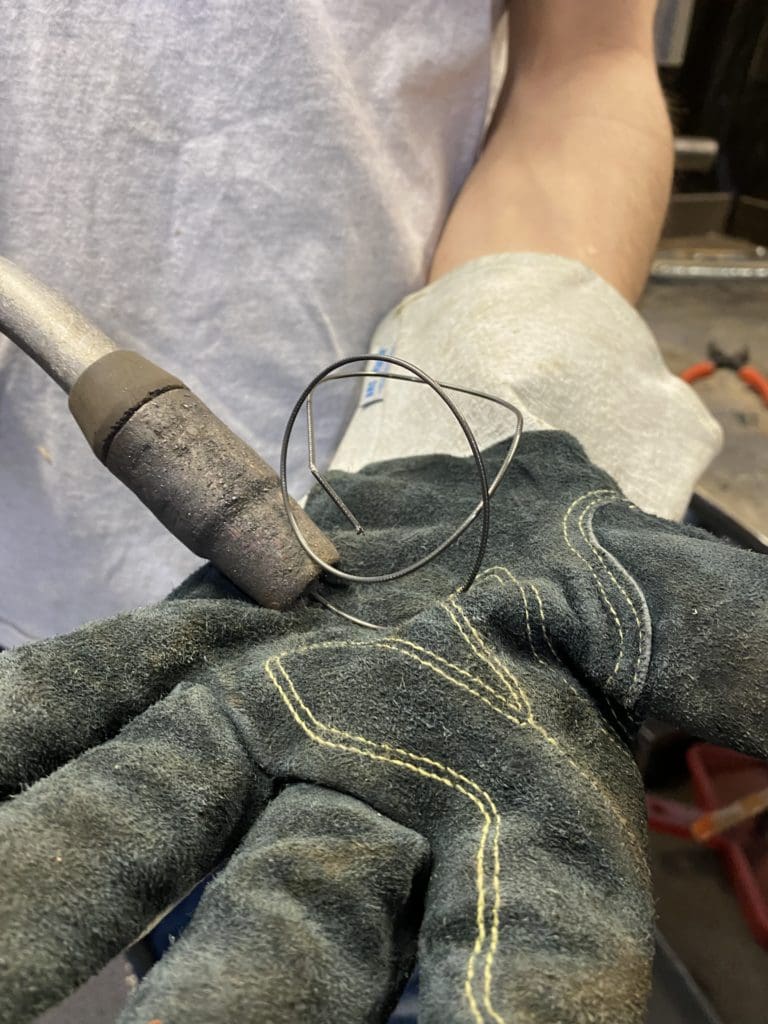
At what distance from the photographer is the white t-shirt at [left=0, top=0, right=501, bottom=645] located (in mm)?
619

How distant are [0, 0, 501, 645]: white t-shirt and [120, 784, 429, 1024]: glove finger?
47cm

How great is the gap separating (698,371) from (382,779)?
3.82 ft

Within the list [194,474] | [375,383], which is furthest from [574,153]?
[194,474]

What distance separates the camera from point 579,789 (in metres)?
0.37

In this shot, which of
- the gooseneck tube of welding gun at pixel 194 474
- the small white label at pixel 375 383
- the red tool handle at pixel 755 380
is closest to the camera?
the gooseneck tube of welding gun at pixel 194 474

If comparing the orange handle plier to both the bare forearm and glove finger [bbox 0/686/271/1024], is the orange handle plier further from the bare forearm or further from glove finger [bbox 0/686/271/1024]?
glove finger [bbox 0/686/271/1024]

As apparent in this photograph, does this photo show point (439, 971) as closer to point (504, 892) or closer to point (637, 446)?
point (504, 892)

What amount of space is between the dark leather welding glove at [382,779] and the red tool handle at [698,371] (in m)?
0.93

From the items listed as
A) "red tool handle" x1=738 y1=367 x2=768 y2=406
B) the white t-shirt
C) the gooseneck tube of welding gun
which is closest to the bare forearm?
the white t-shirt

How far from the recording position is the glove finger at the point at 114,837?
301 millimetres

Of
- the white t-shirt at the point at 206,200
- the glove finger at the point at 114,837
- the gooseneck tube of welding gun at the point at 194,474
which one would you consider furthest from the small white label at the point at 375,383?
the glove finger at the point at 114,837

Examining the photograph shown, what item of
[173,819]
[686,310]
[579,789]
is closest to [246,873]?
[173,819]

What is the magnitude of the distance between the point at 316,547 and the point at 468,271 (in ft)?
1.22

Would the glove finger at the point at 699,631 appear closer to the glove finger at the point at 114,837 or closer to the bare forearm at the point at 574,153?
the glove finger at the point at 114,837
